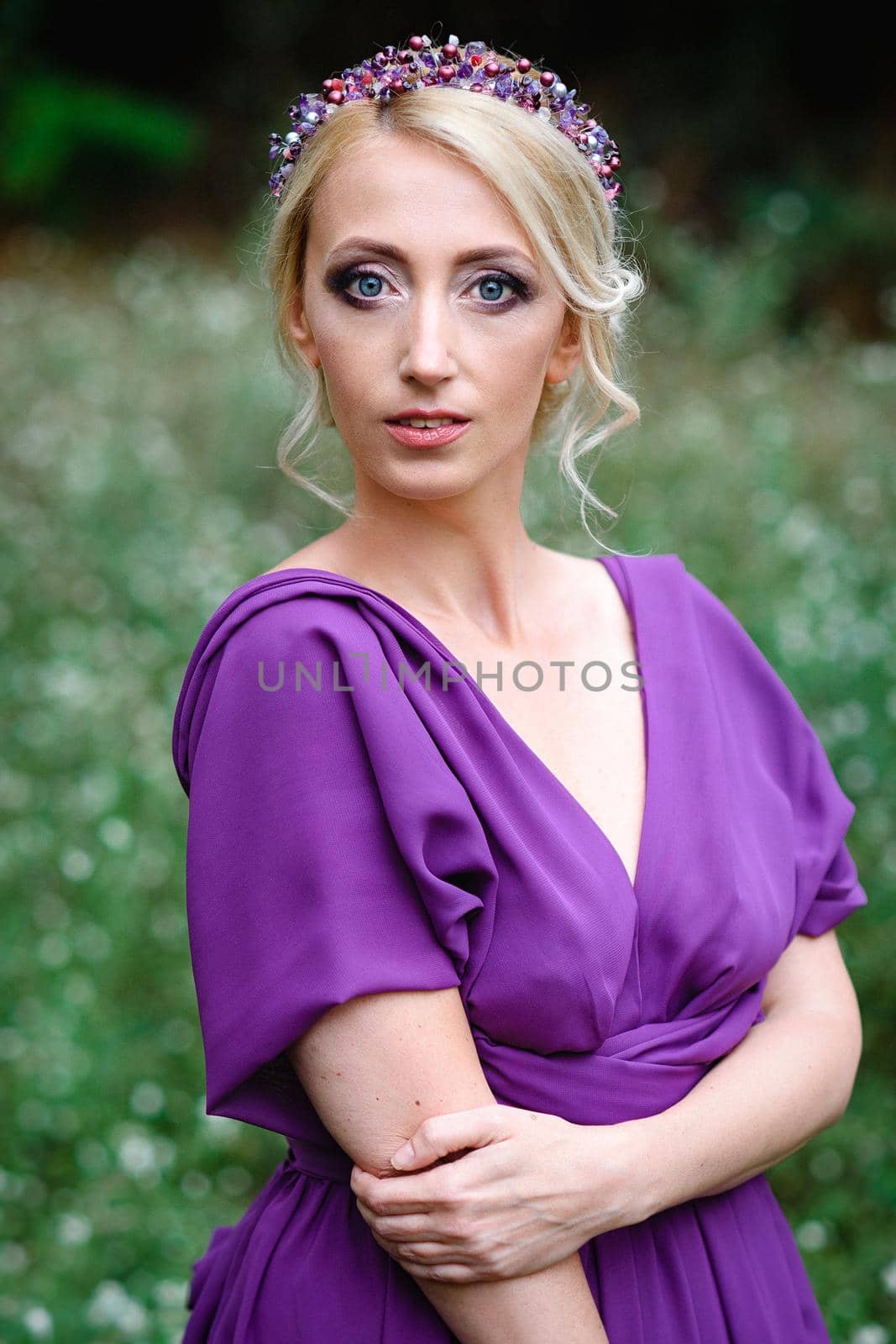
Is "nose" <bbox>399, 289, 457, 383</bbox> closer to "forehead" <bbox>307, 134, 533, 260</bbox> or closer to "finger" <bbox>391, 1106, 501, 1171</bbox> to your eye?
"forehead" <bbox>307, 134, 533, 260</bbox>

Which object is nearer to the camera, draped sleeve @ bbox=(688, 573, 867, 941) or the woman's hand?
the woman's hand

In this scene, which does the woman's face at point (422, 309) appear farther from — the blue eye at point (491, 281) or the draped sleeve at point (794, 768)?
the draped sleeve at point (794, 768)

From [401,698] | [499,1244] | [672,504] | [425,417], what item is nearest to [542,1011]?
[499,1244]

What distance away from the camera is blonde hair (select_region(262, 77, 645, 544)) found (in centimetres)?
138

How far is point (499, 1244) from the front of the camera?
1.25 meters

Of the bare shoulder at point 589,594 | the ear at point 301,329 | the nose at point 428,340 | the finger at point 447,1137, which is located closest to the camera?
the finger at point 447,1137

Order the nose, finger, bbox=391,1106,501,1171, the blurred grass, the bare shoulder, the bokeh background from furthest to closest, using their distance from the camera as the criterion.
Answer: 1. the bokeh background
2. the blurred grass
3. the bare shoulder
4. the nose
5. finger, bbox=391,1106,501,1171

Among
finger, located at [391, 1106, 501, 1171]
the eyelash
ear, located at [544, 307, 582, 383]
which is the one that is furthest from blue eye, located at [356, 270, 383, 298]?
finger, located at [391, 1106, 501, 1171]

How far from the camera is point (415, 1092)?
4.09 ft

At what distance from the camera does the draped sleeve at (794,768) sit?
164cm

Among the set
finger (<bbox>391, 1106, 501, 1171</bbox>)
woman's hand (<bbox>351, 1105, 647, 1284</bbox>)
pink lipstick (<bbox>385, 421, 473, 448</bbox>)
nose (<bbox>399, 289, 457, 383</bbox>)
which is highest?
nose (<bbox>399, 289, 457, 383</bbox>)

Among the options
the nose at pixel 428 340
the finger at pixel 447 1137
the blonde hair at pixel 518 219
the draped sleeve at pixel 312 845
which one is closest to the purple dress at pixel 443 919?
the draped sleeve at pixel 312 845

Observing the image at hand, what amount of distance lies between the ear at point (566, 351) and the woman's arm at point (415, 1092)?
0.75 m

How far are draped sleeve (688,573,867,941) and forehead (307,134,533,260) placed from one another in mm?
590
